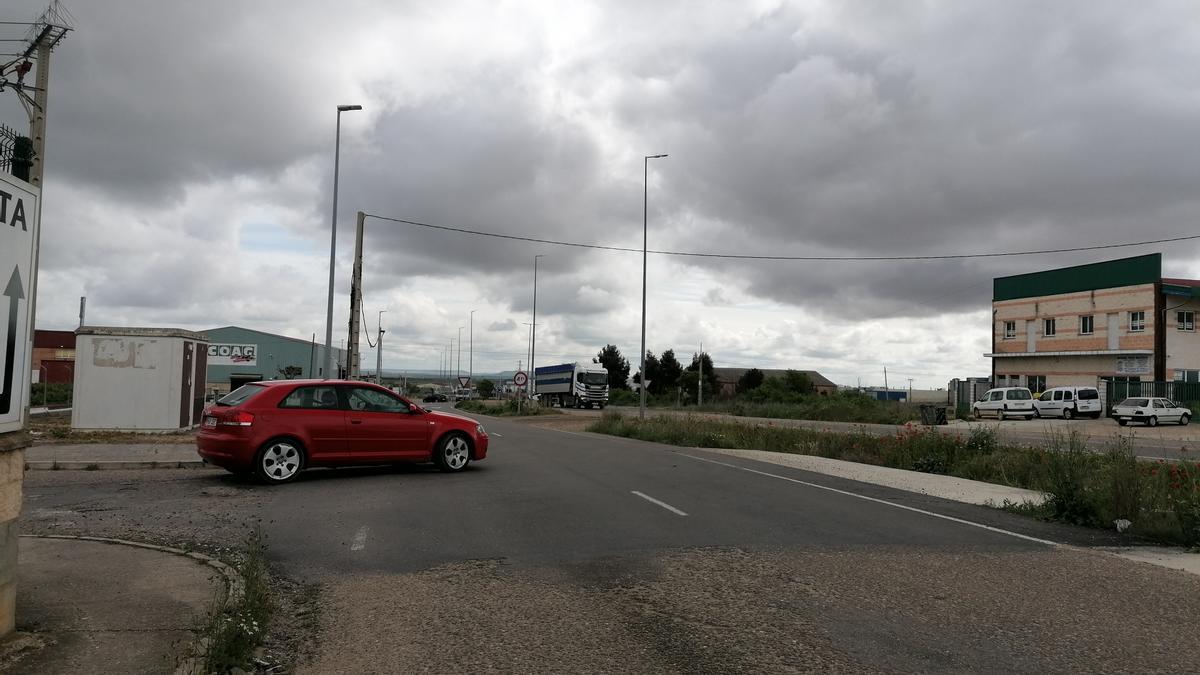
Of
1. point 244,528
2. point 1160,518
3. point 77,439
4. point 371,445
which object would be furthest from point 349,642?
point 77,439

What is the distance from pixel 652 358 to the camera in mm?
104812

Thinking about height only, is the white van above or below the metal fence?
below

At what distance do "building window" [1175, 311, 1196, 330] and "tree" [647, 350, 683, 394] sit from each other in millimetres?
57192

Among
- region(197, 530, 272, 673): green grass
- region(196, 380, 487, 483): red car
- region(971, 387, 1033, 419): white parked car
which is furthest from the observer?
region(971, 387, 1033, 419): white parked car

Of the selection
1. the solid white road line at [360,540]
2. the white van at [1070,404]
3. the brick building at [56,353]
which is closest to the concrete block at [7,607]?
the solid white road line at [360,540]

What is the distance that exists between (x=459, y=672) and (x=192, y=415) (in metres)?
20.9

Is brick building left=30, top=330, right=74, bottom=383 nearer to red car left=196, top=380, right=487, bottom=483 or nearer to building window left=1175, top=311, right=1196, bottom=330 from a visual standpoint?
red car left=196, top=380, right=487, bottom=483

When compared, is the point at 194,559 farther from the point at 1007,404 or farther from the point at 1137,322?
the point at 1137,322

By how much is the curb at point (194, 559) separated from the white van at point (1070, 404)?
1796 inches

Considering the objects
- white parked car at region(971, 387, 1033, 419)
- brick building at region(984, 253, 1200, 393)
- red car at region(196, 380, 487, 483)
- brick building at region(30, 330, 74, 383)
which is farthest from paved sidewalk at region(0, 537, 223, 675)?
brick building at region(30, 330, 74, 383)

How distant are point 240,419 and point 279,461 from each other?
0.84 metres

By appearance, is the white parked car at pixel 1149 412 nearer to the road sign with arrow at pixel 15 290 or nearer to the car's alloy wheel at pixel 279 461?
the car's alloy wheel at pixel 279 461

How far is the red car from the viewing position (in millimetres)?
11945

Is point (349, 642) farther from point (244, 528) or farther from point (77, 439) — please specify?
point (77, 439)
